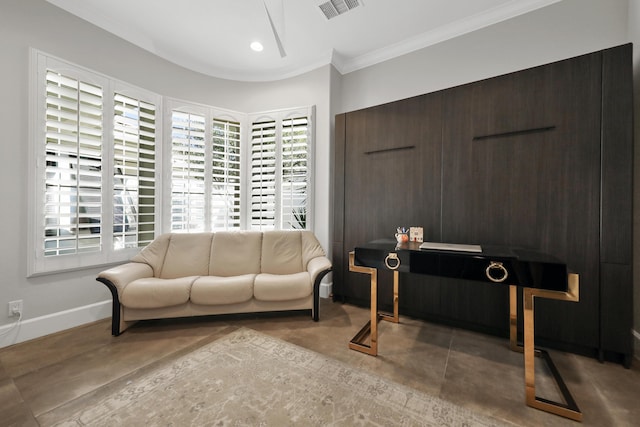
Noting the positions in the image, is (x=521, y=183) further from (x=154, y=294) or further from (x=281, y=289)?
(x=154, y=294)

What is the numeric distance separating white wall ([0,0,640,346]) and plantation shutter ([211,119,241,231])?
1.72 feet

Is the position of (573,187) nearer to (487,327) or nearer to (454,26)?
(487,327)

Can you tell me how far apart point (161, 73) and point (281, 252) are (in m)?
2.75

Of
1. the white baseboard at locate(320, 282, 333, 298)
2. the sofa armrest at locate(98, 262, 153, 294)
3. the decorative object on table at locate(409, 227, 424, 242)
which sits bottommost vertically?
the white baseboard at locate(320, 282, 333, 298)

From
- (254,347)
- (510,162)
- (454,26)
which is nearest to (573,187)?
(510,162)

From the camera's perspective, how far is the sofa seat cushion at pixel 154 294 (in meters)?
2.24

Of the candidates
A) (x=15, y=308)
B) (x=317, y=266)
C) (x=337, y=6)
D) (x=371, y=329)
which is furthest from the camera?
(x=317, y=266)

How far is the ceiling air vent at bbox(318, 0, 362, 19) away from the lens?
2.41 m

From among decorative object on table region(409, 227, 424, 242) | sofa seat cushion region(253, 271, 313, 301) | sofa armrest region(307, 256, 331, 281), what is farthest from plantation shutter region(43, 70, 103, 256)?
decorative object on table region(409, 227, 424, 242)

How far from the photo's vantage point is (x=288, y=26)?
272 centimetres

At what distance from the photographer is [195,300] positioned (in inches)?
94.4

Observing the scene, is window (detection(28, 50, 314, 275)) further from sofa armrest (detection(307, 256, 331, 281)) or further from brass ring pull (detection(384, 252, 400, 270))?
brass ring pull (detection(384, 252, 400, 270))

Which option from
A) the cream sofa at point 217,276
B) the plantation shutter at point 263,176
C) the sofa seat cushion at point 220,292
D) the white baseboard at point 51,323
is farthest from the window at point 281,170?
the white baseboard at point 51,323

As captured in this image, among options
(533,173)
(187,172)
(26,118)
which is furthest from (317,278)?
(26,118)
